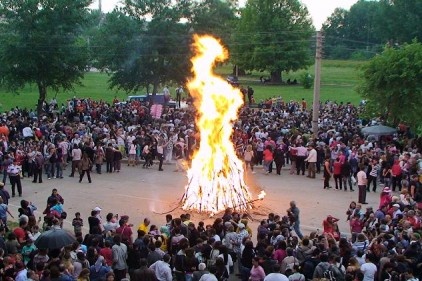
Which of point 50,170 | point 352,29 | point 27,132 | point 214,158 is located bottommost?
point 50,170

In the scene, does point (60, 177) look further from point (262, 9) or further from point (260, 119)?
point (262, 9)

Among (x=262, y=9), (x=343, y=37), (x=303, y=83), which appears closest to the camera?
(x=303, y=83)

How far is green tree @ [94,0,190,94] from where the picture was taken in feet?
129

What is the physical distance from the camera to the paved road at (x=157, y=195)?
20406mm

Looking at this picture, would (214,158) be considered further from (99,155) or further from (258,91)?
(258,91)

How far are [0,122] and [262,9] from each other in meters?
46.7

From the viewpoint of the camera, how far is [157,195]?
22.5m

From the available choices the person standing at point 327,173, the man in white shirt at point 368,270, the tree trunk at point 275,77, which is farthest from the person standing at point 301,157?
the tree trunk at point 275,77

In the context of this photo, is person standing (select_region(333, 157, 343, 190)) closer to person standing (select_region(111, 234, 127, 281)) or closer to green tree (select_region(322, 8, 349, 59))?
person standing (select_region(111, 234, 127, 281))

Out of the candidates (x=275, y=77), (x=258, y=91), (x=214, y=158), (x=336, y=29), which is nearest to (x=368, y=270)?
(x=214, y=158)

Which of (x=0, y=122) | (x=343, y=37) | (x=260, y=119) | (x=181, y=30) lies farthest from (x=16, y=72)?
(x=343, y=37)

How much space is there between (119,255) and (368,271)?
4709 mm

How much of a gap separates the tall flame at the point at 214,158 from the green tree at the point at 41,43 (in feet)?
52.9

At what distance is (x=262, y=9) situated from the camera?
72000 millimetres
